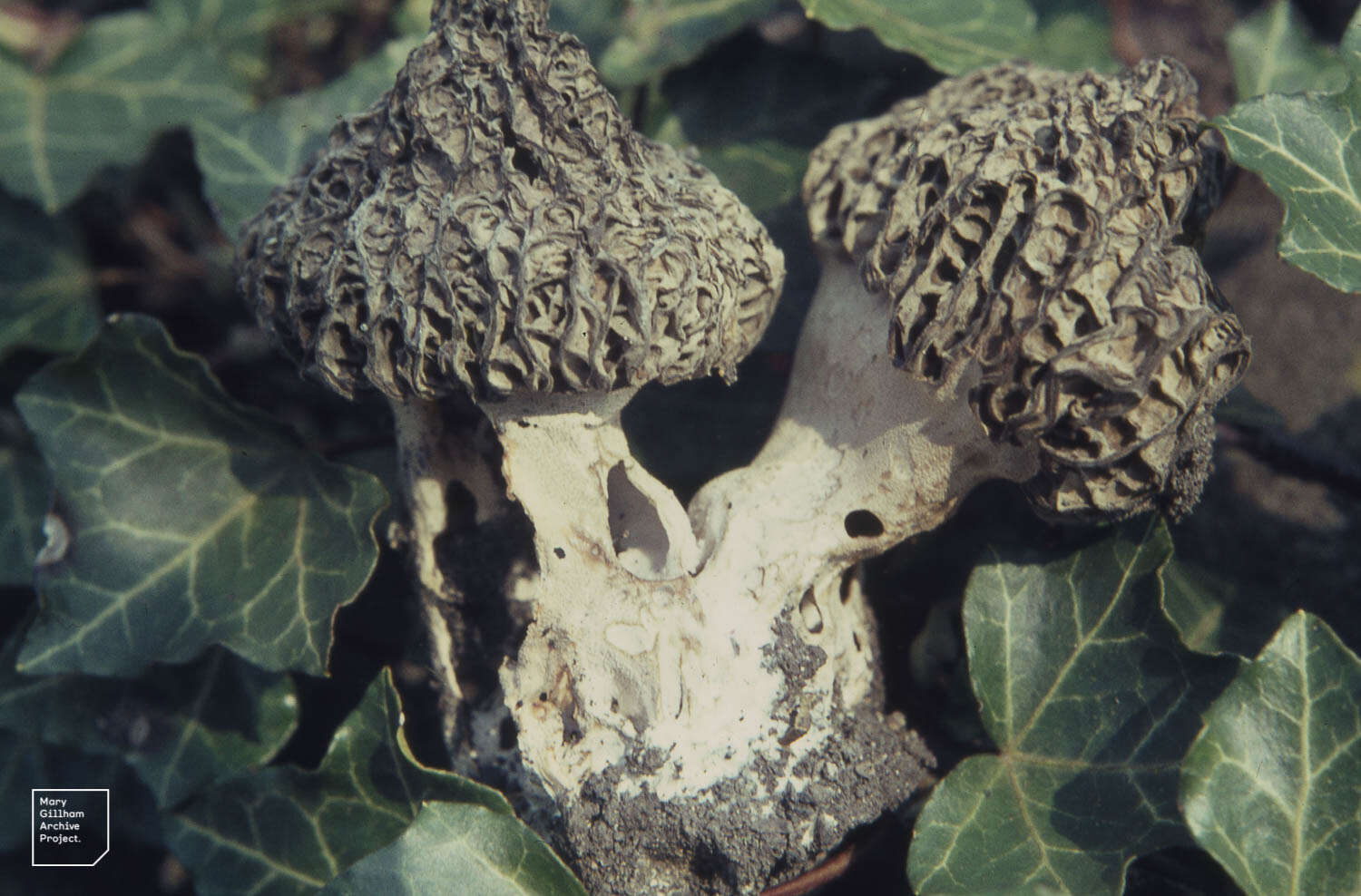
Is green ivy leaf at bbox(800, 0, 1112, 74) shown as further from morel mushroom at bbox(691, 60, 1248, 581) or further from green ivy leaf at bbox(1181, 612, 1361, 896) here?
green ivy leaf at bbox(1181, 612, 1361, 896)

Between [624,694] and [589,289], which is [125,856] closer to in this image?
[624,694]

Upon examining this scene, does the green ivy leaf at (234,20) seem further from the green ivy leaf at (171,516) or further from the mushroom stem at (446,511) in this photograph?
the mushroom stem at (446,511)

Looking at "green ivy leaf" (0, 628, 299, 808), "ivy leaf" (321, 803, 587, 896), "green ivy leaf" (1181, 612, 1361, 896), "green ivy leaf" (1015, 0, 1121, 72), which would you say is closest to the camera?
"green ivy leaf" (1181, 612, 1361, 896)

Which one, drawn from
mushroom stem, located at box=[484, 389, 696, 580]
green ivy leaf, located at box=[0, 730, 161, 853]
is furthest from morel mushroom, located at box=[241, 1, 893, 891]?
green ivy leaf, located at box=[0, 730, 161, 853]

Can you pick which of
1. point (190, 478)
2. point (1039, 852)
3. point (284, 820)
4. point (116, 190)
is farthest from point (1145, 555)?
point (116, 190)

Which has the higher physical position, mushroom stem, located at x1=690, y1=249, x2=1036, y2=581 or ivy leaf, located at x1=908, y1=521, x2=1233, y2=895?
mushroom stem, located at x1=690, y1=249, x2=1036, y2=581

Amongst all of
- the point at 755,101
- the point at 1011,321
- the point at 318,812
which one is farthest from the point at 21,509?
the point at 1011,321
